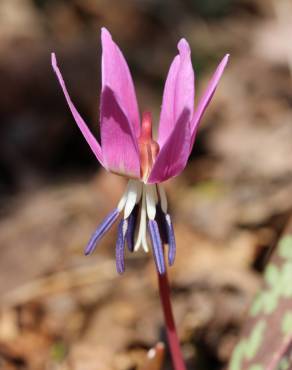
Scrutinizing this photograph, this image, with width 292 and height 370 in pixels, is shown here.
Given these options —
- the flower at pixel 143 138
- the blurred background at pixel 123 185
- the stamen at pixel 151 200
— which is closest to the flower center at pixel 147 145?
the flower at pixel 143 138

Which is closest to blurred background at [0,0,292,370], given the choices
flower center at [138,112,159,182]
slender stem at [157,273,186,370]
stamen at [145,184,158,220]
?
slender stem at [157,273,186,370]

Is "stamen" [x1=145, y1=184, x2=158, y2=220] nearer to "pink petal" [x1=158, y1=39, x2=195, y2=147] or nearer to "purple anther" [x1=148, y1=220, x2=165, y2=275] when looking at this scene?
"purple anther" [x1=148, y1=220, x2=165, y2=275]

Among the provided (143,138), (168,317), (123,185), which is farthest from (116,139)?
(123,185)

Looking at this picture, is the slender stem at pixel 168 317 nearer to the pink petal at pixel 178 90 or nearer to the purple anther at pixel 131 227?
the purple anther at pixel 131 227

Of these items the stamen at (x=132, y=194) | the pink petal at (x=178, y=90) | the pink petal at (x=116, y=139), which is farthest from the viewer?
the stamen at (x=132, y=194)

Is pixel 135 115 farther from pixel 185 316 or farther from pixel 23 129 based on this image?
pixel 23 129

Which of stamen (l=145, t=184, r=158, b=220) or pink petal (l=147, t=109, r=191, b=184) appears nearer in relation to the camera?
pink petal (l=147, t=109, r=191, b=184)

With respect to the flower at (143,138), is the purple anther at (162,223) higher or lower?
lower
